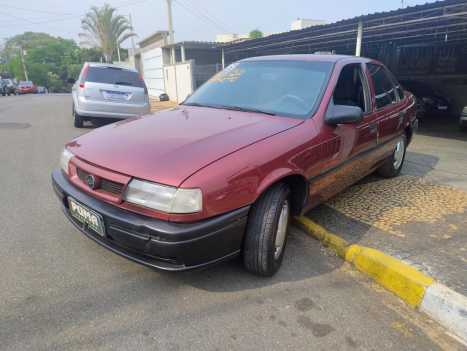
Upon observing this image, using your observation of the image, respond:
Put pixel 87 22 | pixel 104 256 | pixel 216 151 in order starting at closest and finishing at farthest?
pixel 216 151 → pixel 104 256 → pixel 87 22

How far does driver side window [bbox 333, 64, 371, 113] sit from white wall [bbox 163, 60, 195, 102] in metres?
13.1

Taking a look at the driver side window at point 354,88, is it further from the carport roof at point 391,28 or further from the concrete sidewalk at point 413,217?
the carport roof at point 391,28

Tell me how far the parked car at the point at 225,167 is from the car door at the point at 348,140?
0.01m

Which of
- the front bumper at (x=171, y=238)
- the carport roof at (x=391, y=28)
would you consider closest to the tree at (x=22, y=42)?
the carport roof at (x=391, y=28)

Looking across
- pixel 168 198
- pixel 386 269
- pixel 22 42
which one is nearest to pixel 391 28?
pixel 386 269

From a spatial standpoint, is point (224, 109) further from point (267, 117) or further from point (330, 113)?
point (330, 113)

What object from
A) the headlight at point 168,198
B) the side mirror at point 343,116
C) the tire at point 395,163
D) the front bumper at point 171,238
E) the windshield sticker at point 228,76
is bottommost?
the tire at point 395,163

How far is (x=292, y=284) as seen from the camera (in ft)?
8.25

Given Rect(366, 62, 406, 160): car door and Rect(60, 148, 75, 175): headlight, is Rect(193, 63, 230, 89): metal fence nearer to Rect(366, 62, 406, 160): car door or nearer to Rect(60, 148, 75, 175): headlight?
Rect(366, 62, 406, 160): car door

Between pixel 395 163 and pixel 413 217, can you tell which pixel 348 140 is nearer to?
pixel 413 217

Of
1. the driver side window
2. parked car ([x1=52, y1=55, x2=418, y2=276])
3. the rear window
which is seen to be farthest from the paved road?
the rear window

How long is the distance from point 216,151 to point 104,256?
1357 mm

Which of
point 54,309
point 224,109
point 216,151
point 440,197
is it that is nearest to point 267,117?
point 224,109

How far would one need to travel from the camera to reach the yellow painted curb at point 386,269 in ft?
7.76
